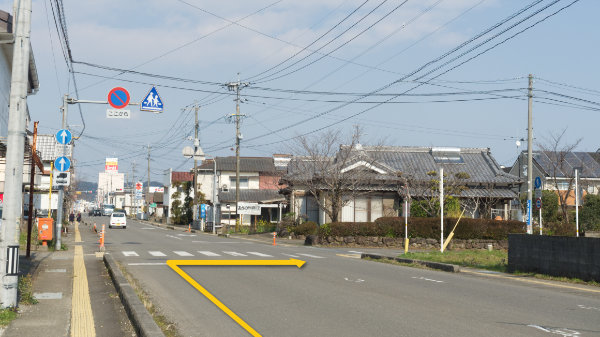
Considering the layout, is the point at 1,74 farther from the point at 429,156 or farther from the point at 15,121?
the point at 429,156

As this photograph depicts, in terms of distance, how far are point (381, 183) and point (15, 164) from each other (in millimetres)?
35421

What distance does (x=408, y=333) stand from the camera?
324 inches

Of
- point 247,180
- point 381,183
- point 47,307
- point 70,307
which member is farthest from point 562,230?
point 247,180

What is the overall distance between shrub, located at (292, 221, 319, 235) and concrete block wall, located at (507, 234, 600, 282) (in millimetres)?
23607

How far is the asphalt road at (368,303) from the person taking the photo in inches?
341

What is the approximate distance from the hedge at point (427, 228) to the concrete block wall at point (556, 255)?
16.4 m

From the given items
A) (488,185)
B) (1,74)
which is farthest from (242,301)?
(488,185)

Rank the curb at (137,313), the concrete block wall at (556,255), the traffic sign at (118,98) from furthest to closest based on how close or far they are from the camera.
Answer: the traffic sign at (118,98) < the concrete block wall at (556,255) < the curb at (137,313)

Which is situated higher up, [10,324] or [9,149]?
[9,149]

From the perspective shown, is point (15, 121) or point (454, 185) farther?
point (454, 185)

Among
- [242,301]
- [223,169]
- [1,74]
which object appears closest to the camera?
[242,301]

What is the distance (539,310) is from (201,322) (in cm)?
584

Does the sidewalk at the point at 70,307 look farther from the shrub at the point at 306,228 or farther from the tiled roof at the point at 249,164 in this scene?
the tiled roof at the point at 249,164

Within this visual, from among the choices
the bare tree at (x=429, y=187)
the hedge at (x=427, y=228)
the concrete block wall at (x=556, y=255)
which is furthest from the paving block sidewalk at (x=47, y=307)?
the bare tree at (x=429, y=187)
